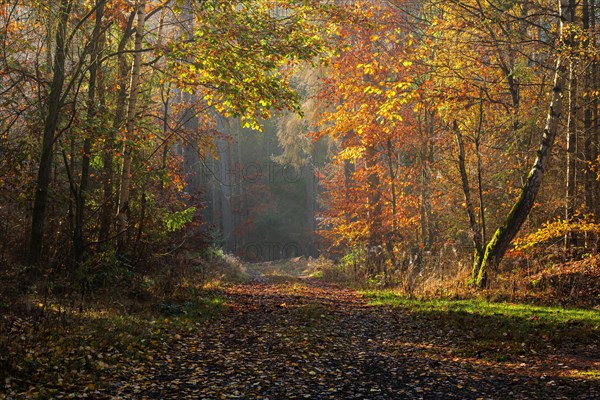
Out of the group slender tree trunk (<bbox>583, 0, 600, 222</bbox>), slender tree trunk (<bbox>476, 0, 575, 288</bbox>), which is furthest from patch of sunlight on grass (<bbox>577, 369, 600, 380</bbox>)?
slender tree trunk (<bbox>583, 0, 600, 222</bbox>)

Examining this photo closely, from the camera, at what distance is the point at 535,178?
39.3 ft

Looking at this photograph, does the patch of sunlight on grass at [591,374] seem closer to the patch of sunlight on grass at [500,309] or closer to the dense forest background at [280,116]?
the patch of sunlight on grass at [500,309]

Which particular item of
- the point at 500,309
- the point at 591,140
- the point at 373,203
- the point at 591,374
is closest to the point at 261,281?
the point at 373,203

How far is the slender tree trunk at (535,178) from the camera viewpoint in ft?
38.0

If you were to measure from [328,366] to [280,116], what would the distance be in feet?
21.9

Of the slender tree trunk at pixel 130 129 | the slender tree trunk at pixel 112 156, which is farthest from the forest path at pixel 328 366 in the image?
the slender tree trunk at pixel 112 156

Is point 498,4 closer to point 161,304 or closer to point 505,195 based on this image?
point 505,195

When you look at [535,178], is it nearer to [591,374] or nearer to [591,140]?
[591,140]

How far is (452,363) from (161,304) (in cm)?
530

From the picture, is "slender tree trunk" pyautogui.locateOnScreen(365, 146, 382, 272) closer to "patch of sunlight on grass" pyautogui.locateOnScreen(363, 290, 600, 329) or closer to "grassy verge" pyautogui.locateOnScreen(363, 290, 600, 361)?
"patch of sunlight on grass" pyautogui.locateOnScreen(363, 290, 600, 329)

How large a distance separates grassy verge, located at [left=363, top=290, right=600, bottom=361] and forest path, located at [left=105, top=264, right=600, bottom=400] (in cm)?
25

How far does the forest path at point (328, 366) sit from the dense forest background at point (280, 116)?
10.3ft

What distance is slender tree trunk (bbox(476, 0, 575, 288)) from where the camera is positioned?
11.6m

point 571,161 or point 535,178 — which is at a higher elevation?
point 571,161
